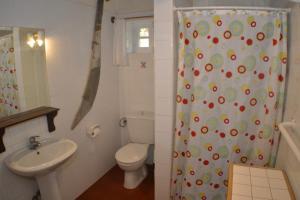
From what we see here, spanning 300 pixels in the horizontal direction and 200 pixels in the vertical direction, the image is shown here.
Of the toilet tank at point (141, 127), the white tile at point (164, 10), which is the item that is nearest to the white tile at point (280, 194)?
the white tile at point (164, 10)

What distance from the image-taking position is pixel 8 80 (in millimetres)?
1628

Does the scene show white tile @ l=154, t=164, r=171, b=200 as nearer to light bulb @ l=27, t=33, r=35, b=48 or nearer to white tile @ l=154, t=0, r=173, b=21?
white tile @ l=154, t=0, r=173, b=21

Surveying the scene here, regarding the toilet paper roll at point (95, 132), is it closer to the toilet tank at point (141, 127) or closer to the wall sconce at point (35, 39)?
the toilet tank at point (141, 127)

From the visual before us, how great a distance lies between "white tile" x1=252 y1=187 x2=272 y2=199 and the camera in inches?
46.0

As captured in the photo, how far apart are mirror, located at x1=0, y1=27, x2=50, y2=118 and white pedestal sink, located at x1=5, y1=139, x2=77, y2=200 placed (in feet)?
1.18

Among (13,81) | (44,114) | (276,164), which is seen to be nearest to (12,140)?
(44,114)

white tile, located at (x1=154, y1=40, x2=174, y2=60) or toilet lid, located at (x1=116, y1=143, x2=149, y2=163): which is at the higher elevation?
white tile, located at (x1=154, y1=40, x2=174, y2=60)

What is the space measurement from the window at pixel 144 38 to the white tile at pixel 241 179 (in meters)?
1.90

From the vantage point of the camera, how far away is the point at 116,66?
280cm

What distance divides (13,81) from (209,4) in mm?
2016

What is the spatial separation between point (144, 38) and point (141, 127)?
46.6 inches

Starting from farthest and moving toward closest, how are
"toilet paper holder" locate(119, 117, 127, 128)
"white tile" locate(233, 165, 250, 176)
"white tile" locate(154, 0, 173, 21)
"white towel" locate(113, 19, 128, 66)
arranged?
"toilet paper holder" locate(119, 117, 127, 128), "white towel" locate(113, 19, 128, 66), "white tile" locate(154, 0, 173, 21), "white tile" locate(233, 165, 250, 176)

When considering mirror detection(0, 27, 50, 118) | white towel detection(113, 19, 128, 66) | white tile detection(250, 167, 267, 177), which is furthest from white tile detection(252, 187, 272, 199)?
white towel detection(113, 19, 128, 66)

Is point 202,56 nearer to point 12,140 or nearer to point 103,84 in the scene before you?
point 103,84
